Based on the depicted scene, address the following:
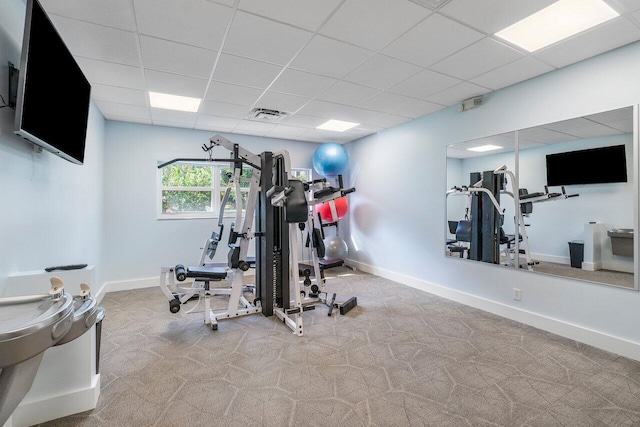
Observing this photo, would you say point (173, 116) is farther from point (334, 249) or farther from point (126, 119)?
point (334, 249)

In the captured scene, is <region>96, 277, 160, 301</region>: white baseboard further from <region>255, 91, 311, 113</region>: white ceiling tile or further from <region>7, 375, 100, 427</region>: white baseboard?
<region>255, 91, 311, 113</region>: white ceiling tile

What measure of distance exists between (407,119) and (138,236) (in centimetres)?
478

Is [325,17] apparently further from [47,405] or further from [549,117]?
[47,405]

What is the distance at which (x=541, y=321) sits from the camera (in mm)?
3121

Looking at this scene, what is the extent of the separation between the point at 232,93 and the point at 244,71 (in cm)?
65

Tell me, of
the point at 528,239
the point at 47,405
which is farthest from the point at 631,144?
the point at 47,405

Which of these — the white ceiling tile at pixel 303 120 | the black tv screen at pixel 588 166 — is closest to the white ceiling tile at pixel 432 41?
the black tv screen at pixel 588 166

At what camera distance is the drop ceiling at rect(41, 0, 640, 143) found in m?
2.10

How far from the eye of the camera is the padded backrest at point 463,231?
400 centimetres

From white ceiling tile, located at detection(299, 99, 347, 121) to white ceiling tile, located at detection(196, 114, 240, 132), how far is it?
1226mm

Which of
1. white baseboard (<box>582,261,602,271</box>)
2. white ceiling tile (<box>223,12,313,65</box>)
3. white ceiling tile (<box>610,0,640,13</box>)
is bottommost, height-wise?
white baseboard (<box>582,261,602,271</box>)

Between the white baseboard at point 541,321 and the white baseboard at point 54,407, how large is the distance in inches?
156

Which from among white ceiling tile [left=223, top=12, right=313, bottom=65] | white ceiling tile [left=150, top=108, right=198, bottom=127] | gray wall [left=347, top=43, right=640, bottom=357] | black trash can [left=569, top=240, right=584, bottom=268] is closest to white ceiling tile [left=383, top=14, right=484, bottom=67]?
white ceiling tile [left=223, top=12, right=313, bottom=65]

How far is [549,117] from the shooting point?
3070mm
